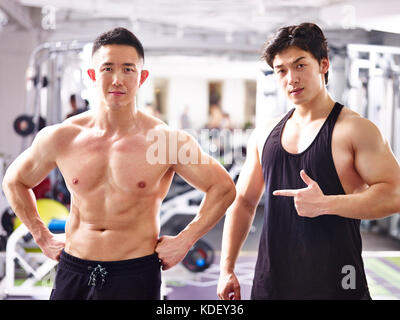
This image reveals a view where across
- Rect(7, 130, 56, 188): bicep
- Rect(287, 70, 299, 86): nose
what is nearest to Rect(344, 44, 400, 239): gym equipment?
Rect(287, 70, 299, 86): nose

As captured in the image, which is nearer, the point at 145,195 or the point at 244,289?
the point at 145,195

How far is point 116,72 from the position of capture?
1.23 metres

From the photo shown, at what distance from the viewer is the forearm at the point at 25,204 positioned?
1.34 metres

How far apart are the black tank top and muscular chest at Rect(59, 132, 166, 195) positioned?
351 mm

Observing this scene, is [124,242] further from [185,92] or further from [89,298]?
[185,92]

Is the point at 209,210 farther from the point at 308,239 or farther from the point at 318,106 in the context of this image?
the point at 318,106

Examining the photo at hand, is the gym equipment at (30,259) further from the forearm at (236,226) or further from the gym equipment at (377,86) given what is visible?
the gym equipment at (377,86)

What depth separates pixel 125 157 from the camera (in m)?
1.29

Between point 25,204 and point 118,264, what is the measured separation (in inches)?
14.0

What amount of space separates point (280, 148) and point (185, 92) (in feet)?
3.79

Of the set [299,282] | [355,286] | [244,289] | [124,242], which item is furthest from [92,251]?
[244,289]

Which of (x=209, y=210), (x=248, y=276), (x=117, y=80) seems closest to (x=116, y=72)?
(x=117, y=80)

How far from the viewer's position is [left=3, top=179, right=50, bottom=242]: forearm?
1345 millimetres

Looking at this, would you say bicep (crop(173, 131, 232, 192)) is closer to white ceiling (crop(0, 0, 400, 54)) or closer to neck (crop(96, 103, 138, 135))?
neck (crop(96, 103, 138, 135))
